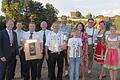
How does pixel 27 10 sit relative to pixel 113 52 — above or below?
above

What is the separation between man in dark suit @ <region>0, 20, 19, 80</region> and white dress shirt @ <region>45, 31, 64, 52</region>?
870mm

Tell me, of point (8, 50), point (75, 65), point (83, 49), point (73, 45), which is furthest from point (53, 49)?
point (8, 50)

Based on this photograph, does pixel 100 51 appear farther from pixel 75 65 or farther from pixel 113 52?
pixel 75 65

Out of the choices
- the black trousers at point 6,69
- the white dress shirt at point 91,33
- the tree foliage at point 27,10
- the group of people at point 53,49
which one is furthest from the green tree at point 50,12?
the black trousers at point 6,69

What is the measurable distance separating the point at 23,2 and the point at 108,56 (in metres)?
15.6

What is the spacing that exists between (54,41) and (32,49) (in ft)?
2.12

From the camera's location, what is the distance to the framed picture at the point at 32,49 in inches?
341

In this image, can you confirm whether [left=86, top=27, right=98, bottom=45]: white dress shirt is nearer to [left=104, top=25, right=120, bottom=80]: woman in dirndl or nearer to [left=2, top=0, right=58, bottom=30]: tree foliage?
[left=104, top=25, right=120, bottom=80]: woman in dirndl

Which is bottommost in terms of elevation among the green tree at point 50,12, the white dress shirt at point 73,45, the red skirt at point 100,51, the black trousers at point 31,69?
the black trousers at point 31,69

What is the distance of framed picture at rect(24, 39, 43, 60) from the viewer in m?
8.67

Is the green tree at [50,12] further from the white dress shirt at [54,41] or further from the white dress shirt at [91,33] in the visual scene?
the white dress shirt at [54,41]

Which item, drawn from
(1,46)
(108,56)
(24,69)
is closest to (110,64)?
(108,56)

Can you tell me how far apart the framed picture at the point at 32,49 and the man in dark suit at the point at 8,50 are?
1.15 feet

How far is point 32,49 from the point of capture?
8664 mm
